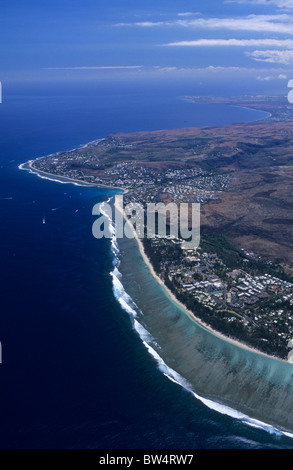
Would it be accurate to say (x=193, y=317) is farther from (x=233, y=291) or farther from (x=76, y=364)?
(x=76, y=364)

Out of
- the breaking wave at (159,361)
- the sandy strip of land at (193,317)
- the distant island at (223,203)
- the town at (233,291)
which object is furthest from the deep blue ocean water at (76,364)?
the distant island at (223,203)

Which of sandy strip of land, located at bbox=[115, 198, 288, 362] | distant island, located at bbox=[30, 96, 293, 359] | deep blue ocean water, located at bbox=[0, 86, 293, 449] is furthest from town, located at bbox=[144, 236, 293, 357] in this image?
deep blue ocean water, located at bbox=[0, 86, 293, 449]

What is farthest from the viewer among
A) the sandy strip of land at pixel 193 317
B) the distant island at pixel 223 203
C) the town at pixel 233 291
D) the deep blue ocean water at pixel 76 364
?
the distant island at pixel 223 203

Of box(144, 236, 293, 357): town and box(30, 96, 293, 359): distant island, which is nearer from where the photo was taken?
box(144, 236, 293, 357): town

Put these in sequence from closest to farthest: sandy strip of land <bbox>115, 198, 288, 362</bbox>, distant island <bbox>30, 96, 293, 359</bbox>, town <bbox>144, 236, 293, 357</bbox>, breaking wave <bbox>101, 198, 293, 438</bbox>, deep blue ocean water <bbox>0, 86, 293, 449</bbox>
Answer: deep blue ocean water <bbox>0, 86, 293, 449</bbox>
breaking wave <bbox>101, 198, 293, 438</bbox>
sandy strip of land <bbox>115, 198, 288, 362</bbox>
town <bbox>144, 236, 293, 357</bbox>
distant island <bbox>30, 96, 293, 359</bbox>

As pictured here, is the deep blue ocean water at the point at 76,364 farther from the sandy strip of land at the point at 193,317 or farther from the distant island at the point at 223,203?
the distant island at the point at 223,203

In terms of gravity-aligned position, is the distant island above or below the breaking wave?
above

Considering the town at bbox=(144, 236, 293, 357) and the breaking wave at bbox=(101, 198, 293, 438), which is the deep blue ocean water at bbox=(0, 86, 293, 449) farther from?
the town at bbox=(144, 236, 293, 357)
